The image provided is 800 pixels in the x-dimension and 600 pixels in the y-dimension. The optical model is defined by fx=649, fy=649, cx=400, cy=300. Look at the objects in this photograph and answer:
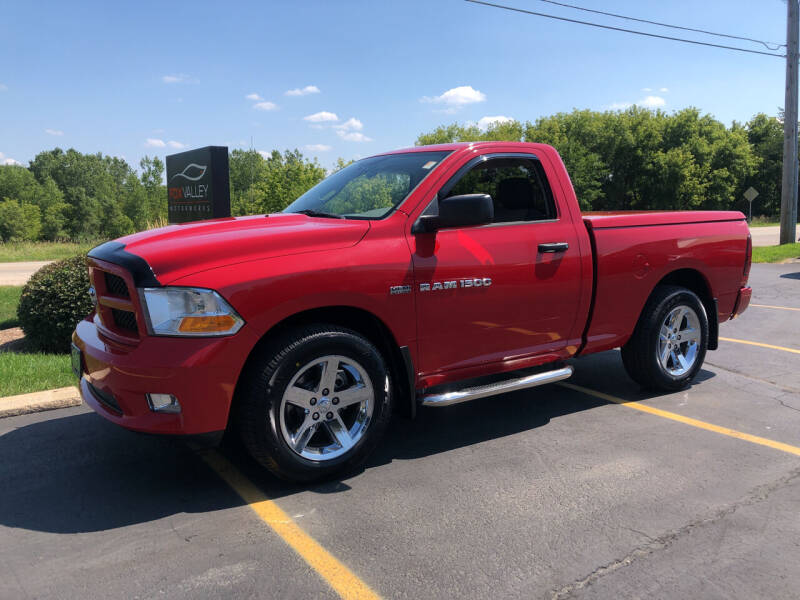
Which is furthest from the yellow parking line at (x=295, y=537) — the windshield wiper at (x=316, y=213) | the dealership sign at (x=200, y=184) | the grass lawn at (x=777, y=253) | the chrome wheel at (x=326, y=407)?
the grass lawn at (x=777, y=253)

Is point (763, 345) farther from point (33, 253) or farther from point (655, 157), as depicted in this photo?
point (655, 157)

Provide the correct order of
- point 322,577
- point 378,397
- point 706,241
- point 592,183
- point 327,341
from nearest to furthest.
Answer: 1. point 322,577
2. point 327,341
3. point 378,397
4. point 706,241
5. point 592,183

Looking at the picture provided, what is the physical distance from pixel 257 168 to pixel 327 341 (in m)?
113

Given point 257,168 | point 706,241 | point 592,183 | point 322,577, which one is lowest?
point 322,577

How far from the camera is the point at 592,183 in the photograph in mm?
65188

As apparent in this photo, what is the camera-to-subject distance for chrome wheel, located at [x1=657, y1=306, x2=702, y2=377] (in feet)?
18.2

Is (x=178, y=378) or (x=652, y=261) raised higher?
(x=652, y=261)

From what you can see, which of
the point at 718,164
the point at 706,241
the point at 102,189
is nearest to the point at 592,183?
the point at 718,164

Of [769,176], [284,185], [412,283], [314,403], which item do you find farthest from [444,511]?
[769,176]

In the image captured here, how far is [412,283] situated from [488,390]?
907 millimetres

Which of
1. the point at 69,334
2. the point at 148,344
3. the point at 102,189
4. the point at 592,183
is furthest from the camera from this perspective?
the point at 102,189

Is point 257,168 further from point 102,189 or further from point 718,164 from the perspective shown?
point 718,164

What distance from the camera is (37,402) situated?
5.31 m

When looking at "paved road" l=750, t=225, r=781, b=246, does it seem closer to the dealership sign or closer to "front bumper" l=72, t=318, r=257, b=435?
the dealership sign
